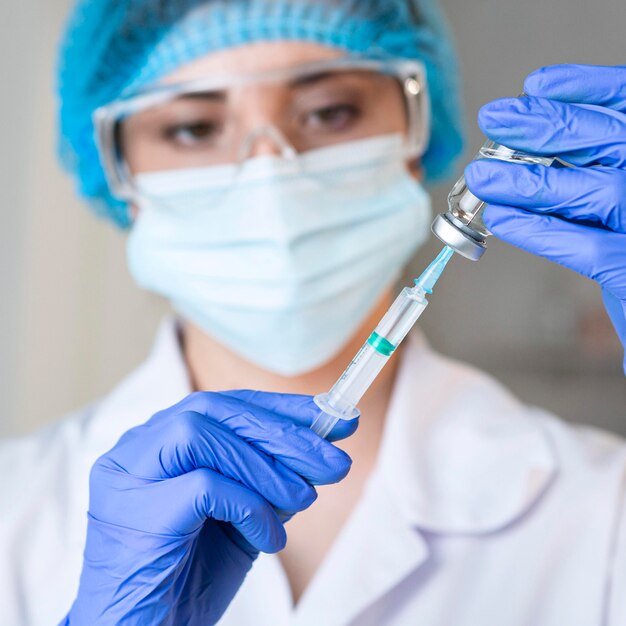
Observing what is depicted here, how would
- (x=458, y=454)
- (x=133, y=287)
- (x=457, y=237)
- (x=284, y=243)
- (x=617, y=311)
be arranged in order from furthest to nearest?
(x=133, y=287), (x=458, y=454), (x=284, y=243), (x=617, y=311), (x=457, y=237)

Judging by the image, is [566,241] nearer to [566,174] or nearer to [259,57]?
[566,174]

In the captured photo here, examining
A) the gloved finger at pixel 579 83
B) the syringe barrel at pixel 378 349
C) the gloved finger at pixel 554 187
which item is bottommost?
the syringe barrel at pixel 378 349

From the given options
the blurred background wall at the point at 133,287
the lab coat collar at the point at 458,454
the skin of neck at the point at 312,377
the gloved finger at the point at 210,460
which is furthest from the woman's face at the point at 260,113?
the blurred background wall at the point at 133,287

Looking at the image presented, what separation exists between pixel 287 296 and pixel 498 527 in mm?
470

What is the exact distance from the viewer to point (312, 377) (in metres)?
1.36

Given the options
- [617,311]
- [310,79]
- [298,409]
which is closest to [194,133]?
[310,79]

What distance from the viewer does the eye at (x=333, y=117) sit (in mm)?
1321

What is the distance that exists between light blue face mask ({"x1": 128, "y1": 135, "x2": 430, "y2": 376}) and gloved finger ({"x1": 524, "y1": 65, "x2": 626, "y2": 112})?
0.48 meters

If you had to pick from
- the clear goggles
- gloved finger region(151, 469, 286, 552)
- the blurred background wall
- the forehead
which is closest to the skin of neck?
the clear goggles

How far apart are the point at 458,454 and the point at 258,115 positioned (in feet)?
2.04

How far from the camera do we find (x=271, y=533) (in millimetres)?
854

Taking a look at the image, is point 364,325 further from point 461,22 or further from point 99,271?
point 461,22

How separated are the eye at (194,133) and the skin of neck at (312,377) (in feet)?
1.10

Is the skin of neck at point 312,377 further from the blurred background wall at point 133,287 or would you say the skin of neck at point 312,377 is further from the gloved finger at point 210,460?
the blurred background wall at point 133,287
